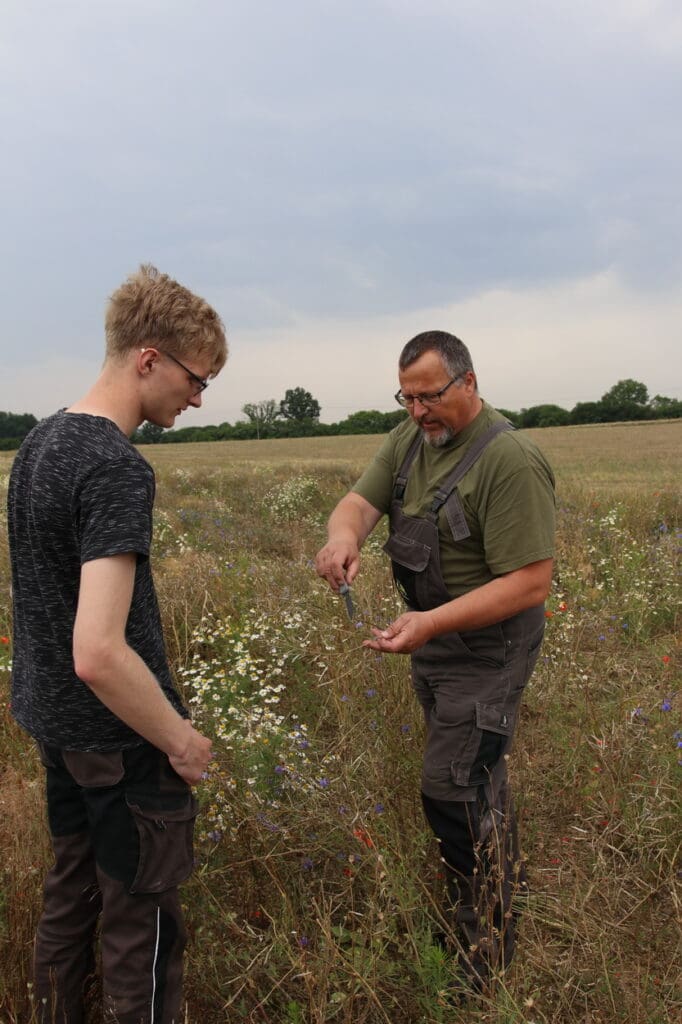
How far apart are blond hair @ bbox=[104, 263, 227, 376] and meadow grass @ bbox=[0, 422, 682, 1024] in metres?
1.60

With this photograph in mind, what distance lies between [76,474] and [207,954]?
5.77ft

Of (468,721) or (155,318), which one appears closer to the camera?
(155,318)

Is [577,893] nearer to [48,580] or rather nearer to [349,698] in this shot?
[349,698]

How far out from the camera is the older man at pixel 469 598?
238 centimetres

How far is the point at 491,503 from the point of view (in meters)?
2.42

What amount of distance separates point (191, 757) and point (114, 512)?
0.66 metres

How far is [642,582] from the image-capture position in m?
5.93

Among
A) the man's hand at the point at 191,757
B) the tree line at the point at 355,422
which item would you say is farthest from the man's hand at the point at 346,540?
the tree line at the point at 355,422

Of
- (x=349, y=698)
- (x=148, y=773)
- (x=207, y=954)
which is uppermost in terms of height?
(x=148, y=773)

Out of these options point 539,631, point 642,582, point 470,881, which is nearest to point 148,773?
point 470,881

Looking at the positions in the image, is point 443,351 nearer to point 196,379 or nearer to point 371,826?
point 196,379

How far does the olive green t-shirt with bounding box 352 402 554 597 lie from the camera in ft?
7.77

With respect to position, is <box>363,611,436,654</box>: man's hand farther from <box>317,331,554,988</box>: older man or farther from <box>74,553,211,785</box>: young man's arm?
<box>74,553,211,785</box>: young man's arm

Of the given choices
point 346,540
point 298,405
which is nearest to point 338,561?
point 346,540
